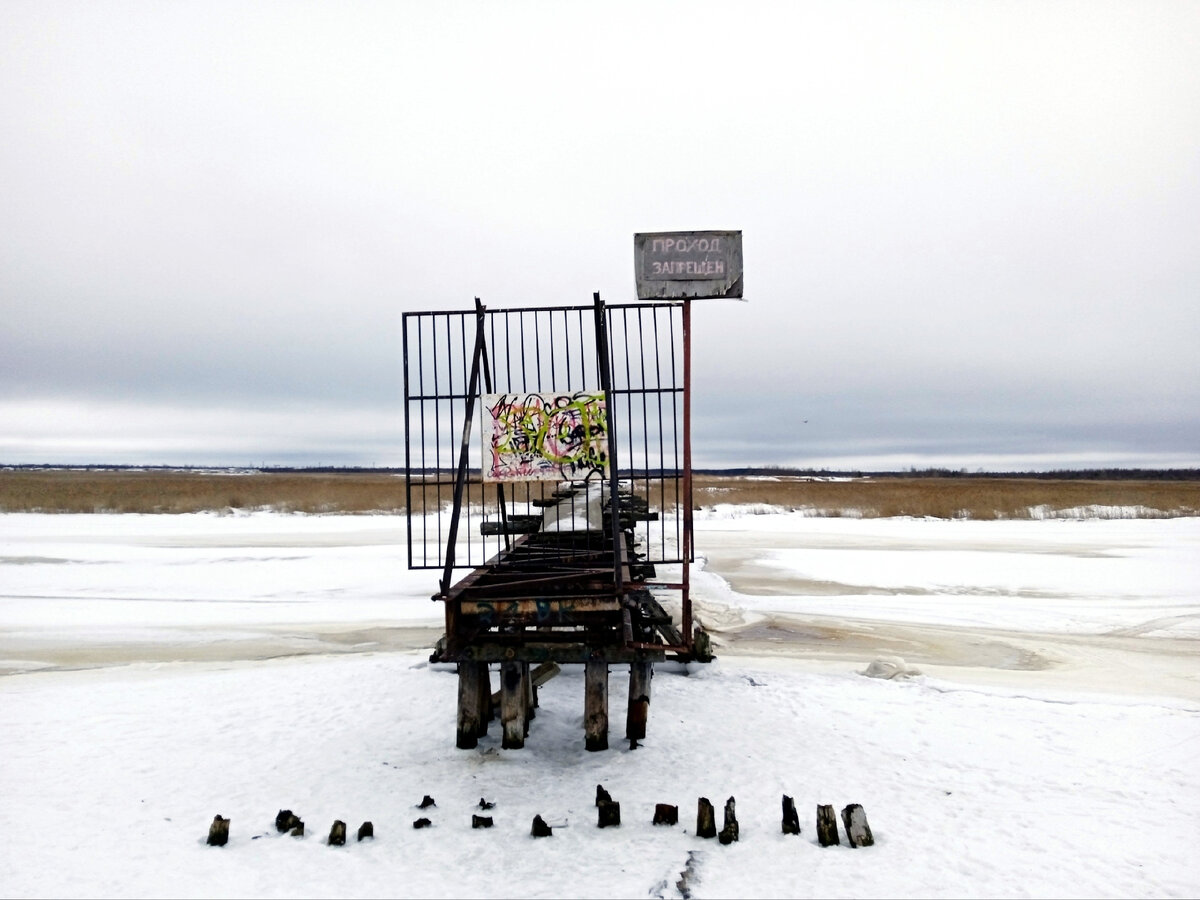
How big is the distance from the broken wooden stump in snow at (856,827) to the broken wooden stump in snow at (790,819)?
314 mm

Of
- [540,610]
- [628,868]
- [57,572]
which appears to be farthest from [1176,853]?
[57,572]

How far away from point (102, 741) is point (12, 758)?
2.17 feet

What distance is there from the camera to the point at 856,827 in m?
5.14

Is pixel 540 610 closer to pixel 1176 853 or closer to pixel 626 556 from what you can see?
pixel 626 556

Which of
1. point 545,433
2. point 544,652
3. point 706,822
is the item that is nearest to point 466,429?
point 545,433

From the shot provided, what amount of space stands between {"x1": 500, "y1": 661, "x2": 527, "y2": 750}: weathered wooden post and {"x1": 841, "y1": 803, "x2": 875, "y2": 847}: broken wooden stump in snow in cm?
275

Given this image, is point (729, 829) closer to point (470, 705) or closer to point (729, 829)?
point (729, 829)

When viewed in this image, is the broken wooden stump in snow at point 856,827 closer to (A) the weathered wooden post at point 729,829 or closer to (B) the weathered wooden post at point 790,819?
(B) the weathered wooden post at point 790,819

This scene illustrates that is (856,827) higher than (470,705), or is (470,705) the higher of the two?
(470,705)

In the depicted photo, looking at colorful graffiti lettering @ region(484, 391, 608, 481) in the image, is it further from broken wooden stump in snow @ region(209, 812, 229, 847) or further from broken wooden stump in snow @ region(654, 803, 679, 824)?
broken wooden stump in snow @ region(209, 812, 229, 847)

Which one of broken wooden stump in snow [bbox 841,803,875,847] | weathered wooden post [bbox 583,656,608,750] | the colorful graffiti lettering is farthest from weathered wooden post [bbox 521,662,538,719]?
broken wooden stump in snow [bbox 841,803,875,847]

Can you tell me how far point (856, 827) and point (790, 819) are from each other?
1.38ft

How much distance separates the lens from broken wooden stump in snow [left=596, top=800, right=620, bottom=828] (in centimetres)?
538

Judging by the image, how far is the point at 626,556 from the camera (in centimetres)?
856
